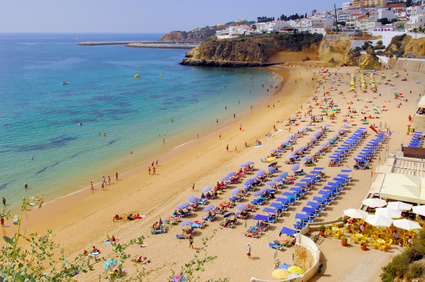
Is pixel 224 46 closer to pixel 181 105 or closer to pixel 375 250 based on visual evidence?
pixel 181 105

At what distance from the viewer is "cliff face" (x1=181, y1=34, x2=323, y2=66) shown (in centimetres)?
8356

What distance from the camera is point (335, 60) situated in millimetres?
73812

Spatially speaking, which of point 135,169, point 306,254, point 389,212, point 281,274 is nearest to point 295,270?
point 281,274

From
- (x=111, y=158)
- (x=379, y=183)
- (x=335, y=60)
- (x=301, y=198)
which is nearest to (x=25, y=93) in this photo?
(x=111, y=158)

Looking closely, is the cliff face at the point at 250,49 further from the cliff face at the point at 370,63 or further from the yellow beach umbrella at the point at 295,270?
the yellow beach umbrella at the point at 295,270

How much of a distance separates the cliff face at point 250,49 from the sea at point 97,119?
13.9 meters

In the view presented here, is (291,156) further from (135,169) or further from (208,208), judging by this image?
(135,169)

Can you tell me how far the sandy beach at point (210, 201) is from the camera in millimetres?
13539

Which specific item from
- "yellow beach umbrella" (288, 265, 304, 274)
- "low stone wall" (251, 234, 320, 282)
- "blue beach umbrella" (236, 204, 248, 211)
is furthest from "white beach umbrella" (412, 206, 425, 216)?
"blue beach umbrella" (236, 204, 248, 211)

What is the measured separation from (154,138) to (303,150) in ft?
43.3

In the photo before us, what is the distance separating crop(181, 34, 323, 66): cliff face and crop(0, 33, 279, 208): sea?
1388 centimetres

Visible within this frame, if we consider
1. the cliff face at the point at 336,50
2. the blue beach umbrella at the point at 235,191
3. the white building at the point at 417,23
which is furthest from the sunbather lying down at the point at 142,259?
the white building at the point at 417,23

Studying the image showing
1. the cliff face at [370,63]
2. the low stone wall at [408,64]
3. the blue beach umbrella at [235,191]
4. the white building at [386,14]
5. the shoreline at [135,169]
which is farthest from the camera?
the white building at [386,14]

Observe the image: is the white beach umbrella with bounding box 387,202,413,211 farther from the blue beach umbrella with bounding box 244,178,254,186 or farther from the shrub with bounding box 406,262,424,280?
the blue beach umbrella with bounding box 244,178,254,186
